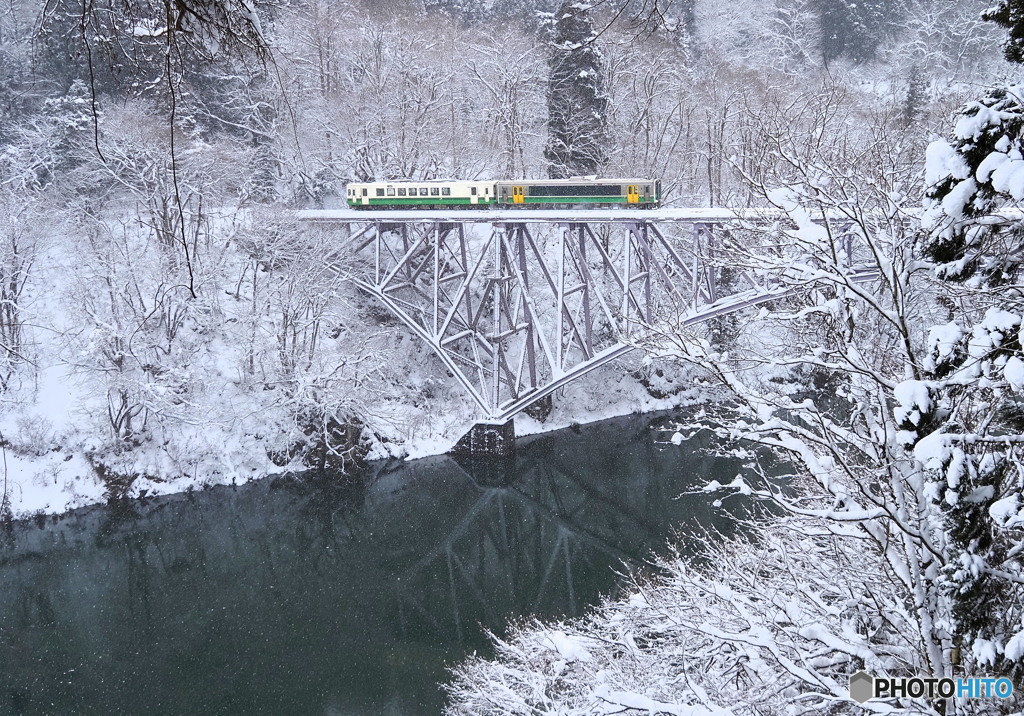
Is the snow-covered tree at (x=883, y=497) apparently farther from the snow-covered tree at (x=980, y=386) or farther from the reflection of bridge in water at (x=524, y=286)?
the reflection of bridge in water at (x=524, y=286)

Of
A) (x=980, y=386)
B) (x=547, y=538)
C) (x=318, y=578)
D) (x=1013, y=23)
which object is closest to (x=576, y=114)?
(x=547, y=538)

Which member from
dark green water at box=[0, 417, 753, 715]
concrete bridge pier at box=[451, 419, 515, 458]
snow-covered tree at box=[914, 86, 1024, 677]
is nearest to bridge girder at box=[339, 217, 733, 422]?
concrete bridge pier at box=[451, 419, 515, 458]

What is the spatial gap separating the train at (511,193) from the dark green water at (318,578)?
24.3ft

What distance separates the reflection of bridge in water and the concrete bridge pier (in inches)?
1.3

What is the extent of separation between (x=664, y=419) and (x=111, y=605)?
1655 centimetres

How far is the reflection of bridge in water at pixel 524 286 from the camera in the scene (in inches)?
759

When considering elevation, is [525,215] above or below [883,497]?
above

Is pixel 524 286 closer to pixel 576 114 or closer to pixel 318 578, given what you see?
pixel 318 578

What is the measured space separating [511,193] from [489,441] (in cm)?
745

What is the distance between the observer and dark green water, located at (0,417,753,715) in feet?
40.2

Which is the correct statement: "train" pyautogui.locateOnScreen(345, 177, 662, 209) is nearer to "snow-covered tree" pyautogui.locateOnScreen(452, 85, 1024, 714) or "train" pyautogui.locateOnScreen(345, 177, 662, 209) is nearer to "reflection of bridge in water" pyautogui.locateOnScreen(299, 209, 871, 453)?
"reflection of bridge in water" pyautogui.locateOnScreen(299, 209, 871, 453)

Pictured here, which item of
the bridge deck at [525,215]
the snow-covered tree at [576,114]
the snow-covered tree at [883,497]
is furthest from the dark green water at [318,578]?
the snow-covered tree at [576,114]

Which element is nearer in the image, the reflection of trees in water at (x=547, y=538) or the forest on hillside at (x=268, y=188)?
the reflection of trees in water at (x=547, y=538)

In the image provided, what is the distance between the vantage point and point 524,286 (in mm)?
21094
